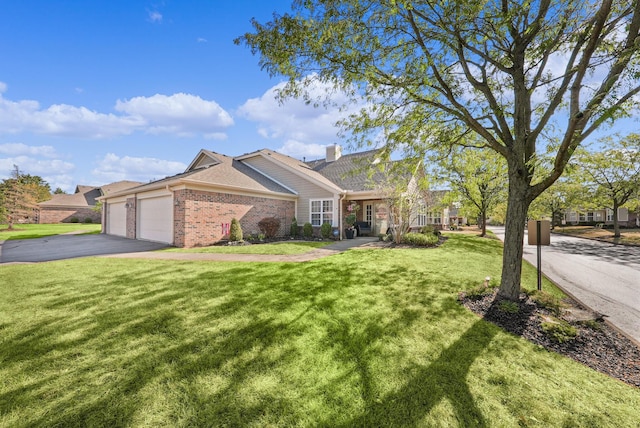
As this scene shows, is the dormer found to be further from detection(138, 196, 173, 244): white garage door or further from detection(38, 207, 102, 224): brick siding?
detection(38, 207, 102, 224): brick siding

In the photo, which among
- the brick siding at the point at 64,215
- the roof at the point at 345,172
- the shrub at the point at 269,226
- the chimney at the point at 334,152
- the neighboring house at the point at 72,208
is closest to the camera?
the shrub at the point at 269,226

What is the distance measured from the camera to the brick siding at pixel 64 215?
34.5 m

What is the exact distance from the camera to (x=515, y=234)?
5117 millimetres

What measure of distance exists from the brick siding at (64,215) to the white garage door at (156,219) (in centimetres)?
3023

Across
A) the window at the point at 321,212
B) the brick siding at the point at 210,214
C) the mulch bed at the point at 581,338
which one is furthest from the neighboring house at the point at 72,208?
the mulch bed at the point at 581,338

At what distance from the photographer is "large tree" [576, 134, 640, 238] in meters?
18.5

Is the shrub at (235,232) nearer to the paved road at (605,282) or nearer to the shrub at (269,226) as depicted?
the shrub at (269,226)

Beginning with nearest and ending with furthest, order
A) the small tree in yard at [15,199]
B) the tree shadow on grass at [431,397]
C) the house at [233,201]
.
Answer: the tree shadow on grass at [431,397], the house at [233,201], the small tree in yard at [15,199]

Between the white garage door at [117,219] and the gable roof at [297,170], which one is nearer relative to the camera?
the gable roof at [297,170]

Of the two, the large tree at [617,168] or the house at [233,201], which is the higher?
the large tree at [617,168]

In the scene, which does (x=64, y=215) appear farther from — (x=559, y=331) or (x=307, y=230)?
(x=559, y=331)

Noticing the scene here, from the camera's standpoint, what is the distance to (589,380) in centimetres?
298

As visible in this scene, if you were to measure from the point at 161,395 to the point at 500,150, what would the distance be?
6.83 metres

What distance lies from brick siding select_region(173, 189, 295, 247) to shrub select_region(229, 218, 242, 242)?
36 centimetres
